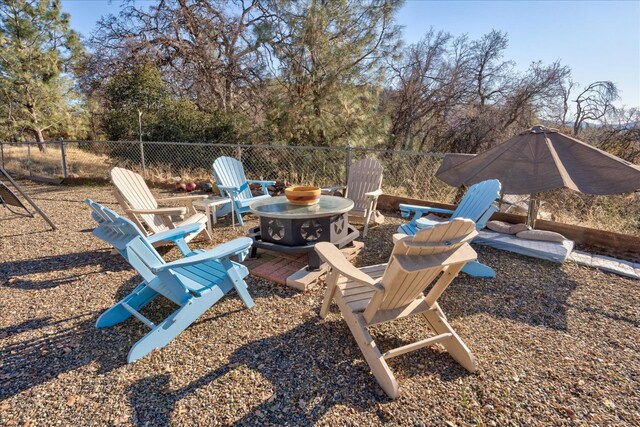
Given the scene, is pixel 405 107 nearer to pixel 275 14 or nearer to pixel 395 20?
pixel 395 20

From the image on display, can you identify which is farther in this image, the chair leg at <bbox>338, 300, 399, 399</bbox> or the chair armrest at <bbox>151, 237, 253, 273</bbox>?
the chair armrest at <bbox>151, 237, 253, 273</bbox>

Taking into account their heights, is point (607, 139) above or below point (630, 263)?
above

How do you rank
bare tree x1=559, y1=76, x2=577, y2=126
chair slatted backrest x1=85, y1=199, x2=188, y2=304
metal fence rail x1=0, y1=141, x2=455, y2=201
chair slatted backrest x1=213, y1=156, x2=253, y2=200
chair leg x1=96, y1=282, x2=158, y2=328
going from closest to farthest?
chair slatted backrest x1=85, y1=199, x2=188, y2=304, chair leg x1=96, y1=282, x2=158, y2=328, chair slatted backrest x1=213, y1=156, x2=253, y2=200, metal fence rail x1=0, y1=141, x2=455, y2=201, bare tree x1=559, y1=76, x2=577, y2=126

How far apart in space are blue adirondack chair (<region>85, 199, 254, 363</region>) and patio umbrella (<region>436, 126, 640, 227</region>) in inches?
116

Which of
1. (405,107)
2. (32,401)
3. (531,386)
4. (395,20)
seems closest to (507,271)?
(531,386)

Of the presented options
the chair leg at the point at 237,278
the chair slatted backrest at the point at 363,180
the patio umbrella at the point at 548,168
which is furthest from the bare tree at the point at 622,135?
the chair leg at the point at 237,278

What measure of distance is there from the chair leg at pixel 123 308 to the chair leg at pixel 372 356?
1.43m

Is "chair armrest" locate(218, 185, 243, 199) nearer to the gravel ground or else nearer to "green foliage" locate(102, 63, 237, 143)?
the gravel ground

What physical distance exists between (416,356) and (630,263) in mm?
2998

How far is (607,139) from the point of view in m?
6.78

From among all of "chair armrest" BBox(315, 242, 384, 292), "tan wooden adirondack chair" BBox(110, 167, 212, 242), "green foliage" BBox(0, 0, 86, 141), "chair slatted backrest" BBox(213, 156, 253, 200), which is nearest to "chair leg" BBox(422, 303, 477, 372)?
"chair armrest" BBox(315, 242, 384, 292)

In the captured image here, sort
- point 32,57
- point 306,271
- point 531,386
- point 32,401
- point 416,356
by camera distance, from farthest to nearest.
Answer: point 32,57 < point 306,271 < point 416,356 < point 531,386 < point 32,401

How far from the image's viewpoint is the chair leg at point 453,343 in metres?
1.78

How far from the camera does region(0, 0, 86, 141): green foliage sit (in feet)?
37.0
